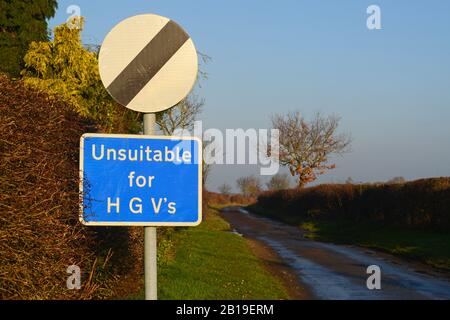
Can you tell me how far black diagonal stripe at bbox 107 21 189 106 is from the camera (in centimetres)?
326

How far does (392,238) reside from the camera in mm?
23969

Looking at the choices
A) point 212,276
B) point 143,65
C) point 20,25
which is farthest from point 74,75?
point 143,65

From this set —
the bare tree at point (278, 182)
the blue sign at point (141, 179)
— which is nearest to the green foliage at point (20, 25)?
the blue sign at point (141, 179)

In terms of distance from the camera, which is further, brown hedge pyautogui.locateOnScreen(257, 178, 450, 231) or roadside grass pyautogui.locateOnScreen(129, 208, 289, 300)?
brown hedge pyautogui.locateOnScreen(257, 178, 450, 231)

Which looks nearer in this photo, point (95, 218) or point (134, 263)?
point (95, 218)

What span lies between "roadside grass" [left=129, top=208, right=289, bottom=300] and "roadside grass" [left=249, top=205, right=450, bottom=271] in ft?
18.4

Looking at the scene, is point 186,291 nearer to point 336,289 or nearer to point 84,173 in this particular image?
point 336,289

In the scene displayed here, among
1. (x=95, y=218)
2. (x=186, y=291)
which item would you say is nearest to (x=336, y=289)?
(x=186, y=291)

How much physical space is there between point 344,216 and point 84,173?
33378mm

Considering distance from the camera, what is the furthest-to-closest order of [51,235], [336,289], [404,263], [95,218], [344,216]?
[344,216] < [404,263] < [336,289] < [51,235] < [95,218]

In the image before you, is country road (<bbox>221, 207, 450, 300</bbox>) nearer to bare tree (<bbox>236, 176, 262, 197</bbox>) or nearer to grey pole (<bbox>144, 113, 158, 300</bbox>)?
grey pole (<bbox>144, 113, 158, 300</bbox>)

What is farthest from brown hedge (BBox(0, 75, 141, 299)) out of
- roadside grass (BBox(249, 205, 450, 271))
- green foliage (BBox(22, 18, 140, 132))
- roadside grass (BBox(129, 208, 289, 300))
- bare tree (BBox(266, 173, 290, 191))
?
bare tree (BBox(266, 173, 290, 191))

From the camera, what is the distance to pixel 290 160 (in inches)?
2330

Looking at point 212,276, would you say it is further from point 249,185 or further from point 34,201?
point 249,185
